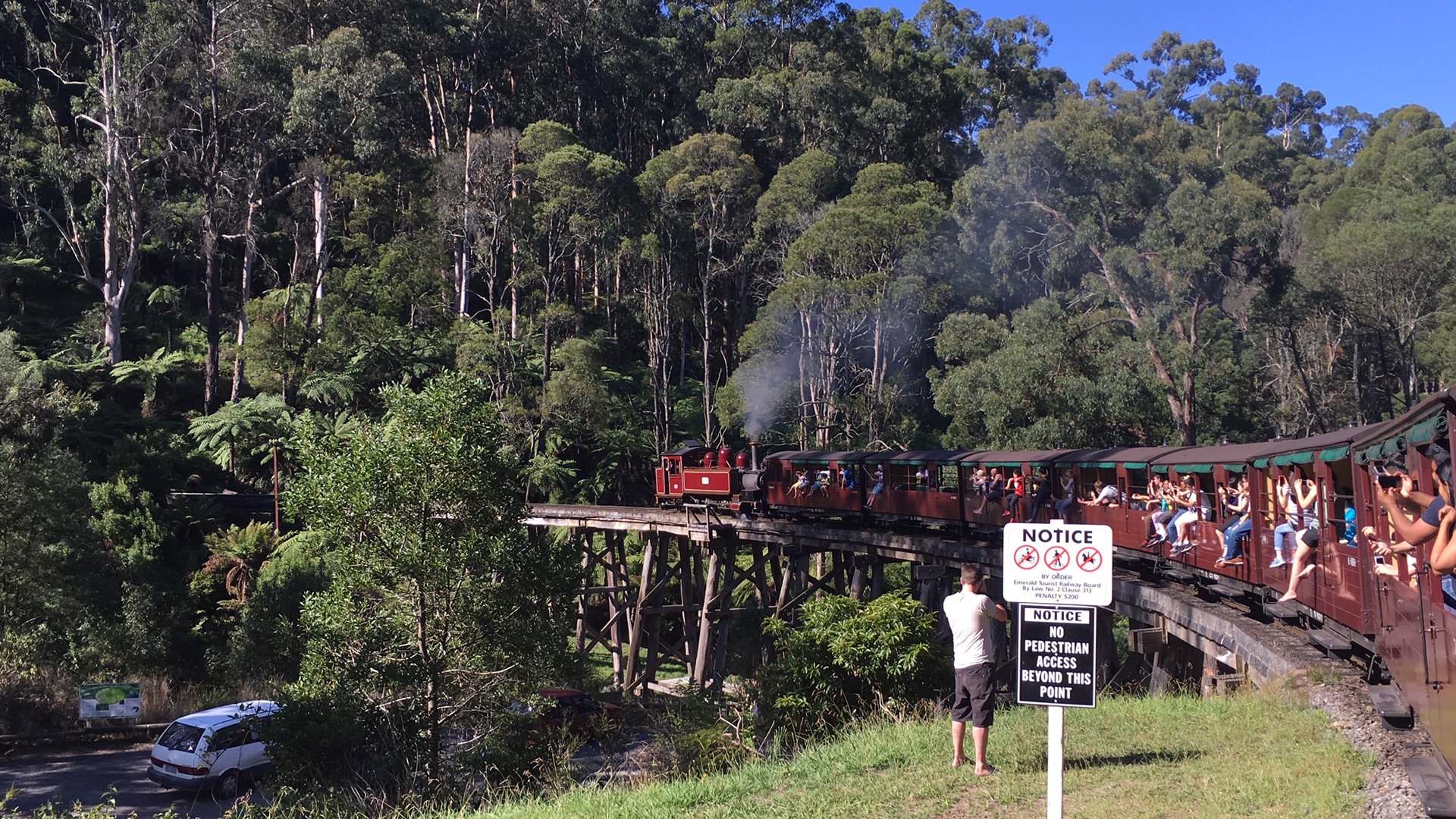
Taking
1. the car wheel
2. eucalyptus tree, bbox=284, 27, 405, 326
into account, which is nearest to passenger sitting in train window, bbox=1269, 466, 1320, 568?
the car wheel

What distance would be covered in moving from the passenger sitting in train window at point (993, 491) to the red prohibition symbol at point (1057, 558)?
1355 cm

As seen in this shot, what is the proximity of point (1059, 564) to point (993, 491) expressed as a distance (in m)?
13.6

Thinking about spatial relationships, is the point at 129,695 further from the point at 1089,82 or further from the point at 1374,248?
the point at 1089,82

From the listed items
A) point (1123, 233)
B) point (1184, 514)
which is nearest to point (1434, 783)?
point (1184, 514)

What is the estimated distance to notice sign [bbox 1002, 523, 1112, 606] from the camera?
225 inches

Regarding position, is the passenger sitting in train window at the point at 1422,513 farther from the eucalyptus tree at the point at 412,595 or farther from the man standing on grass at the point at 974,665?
the eucalyptus tree at the point at 412,595

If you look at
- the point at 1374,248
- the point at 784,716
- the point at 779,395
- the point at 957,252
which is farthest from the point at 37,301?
the point at 1374,248

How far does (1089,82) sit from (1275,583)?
76611 millimetres

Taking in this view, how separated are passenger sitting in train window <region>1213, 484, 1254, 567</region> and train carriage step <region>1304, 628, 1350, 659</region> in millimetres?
2174

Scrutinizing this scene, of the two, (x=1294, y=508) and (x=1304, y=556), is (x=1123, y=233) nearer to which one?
(x=1294, y=508)

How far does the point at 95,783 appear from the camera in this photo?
53.5ft

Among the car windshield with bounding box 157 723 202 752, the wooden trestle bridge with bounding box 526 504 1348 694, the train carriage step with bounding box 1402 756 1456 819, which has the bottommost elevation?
the car windshield with bounding box 157 723 202 752

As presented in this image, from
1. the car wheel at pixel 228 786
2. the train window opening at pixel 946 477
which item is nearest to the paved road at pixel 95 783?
the car wheel at pixel 228 786

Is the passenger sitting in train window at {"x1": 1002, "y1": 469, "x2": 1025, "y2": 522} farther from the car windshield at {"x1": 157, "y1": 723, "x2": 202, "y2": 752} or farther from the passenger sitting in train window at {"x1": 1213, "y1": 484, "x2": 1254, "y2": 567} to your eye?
the car windshield at {"x1": 157, "y1": 723, "x2": 202, "y2": 752}
